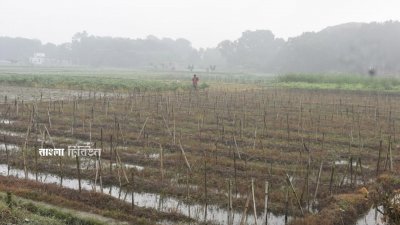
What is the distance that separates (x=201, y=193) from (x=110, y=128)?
25.6 ft

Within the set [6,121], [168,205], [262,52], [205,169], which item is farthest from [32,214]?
[262,52]

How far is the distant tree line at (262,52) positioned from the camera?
64688 mm

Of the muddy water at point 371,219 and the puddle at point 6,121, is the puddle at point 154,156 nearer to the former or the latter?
the muddy water at point 371,219

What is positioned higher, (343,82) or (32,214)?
(343,82)

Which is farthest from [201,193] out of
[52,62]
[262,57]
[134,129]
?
[52,62]

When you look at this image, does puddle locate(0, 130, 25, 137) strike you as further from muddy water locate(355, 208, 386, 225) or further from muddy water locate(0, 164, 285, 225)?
muddy water locate(355, 208, 386, 225)

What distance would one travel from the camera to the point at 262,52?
105m

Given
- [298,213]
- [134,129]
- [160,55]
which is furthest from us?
[160,55]

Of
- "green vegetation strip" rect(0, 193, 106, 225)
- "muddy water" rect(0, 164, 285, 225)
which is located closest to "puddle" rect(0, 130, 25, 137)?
"muddy water" rect(0, 164, 285, 225)

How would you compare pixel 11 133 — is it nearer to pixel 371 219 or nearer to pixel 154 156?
pixel 154 156

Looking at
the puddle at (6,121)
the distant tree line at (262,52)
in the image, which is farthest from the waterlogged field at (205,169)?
the distant tree line at (262,52)

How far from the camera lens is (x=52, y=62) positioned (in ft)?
493

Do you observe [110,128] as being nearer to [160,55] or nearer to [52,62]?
[160,55]

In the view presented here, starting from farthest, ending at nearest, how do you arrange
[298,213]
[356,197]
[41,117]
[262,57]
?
[262,57], [41,117], [356,197], [298,213]
